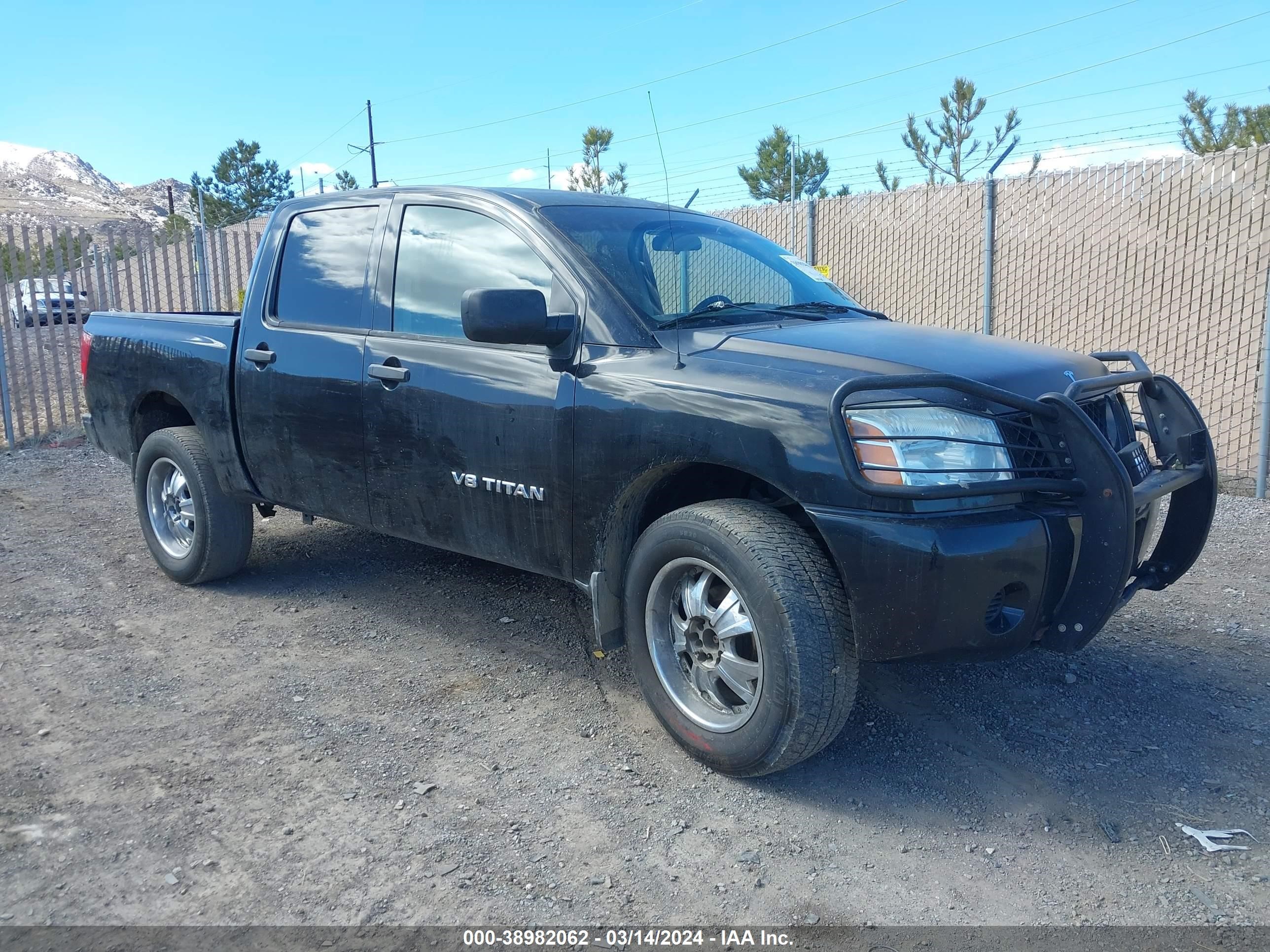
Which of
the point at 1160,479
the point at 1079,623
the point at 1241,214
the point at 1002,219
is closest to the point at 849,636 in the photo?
the point at 1079,623

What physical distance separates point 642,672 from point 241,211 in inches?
1885

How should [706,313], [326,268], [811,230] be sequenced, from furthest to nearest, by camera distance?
[811,230] → [326,268] → [706,313]

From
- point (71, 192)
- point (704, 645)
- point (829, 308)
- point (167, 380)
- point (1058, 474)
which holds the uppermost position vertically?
point (71, 192)

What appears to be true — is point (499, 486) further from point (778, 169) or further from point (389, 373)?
point (778, 169)

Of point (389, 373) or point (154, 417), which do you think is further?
point (154, 417)

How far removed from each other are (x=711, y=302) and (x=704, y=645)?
53.3 inches

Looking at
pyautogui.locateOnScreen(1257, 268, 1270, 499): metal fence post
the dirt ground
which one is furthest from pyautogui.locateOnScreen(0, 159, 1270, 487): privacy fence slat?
the dirt ground

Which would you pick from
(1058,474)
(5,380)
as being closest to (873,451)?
(1058,474)

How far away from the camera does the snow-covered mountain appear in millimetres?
92875

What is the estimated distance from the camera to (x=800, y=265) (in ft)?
15.6

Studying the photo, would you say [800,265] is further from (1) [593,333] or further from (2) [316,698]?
(2) [316,698]

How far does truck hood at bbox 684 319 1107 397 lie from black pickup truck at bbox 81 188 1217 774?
17 mm

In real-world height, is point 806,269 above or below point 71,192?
below

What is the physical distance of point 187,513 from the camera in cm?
551
